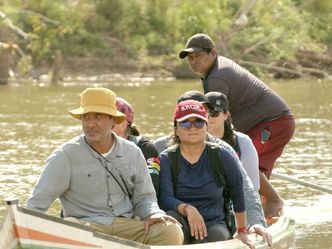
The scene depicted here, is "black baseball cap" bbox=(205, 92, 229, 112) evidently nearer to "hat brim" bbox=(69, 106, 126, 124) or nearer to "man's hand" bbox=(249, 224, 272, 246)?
"man's hand" bbox=(249, 224, 272, 246)

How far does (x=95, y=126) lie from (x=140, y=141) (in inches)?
46.7

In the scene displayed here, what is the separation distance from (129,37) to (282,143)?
24.3m

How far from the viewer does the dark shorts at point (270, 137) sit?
862cm

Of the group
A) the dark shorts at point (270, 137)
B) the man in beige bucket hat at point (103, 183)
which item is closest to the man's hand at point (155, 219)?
the man in beige bucket hat at point (103, 183)

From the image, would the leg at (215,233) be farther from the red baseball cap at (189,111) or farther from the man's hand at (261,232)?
the red baseball cap at (189,111)

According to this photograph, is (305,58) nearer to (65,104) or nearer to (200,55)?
(65,104)

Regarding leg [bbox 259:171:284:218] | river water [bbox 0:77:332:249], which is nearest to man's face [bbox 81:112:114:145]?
river water [bbox 0:77:332:249]

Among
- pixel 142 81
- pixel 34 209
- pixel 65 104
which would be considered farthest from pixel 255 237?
pixel 142 81

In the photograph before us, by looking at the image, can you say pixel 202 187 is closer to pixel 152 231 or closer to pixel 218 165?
pixel 218 165

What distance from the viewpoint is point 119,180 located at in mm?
6059

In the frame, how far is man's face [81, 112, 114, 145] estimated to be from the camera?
593cm

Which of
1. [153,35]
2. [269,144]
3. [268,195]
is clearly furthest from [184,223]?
[153,35]

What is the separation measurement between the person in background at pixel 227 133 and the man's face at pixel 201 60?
70 centimetres

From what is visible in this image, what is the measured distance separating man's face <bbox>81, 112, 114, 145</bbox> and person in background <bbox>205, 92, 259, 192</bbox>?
1.40 m
